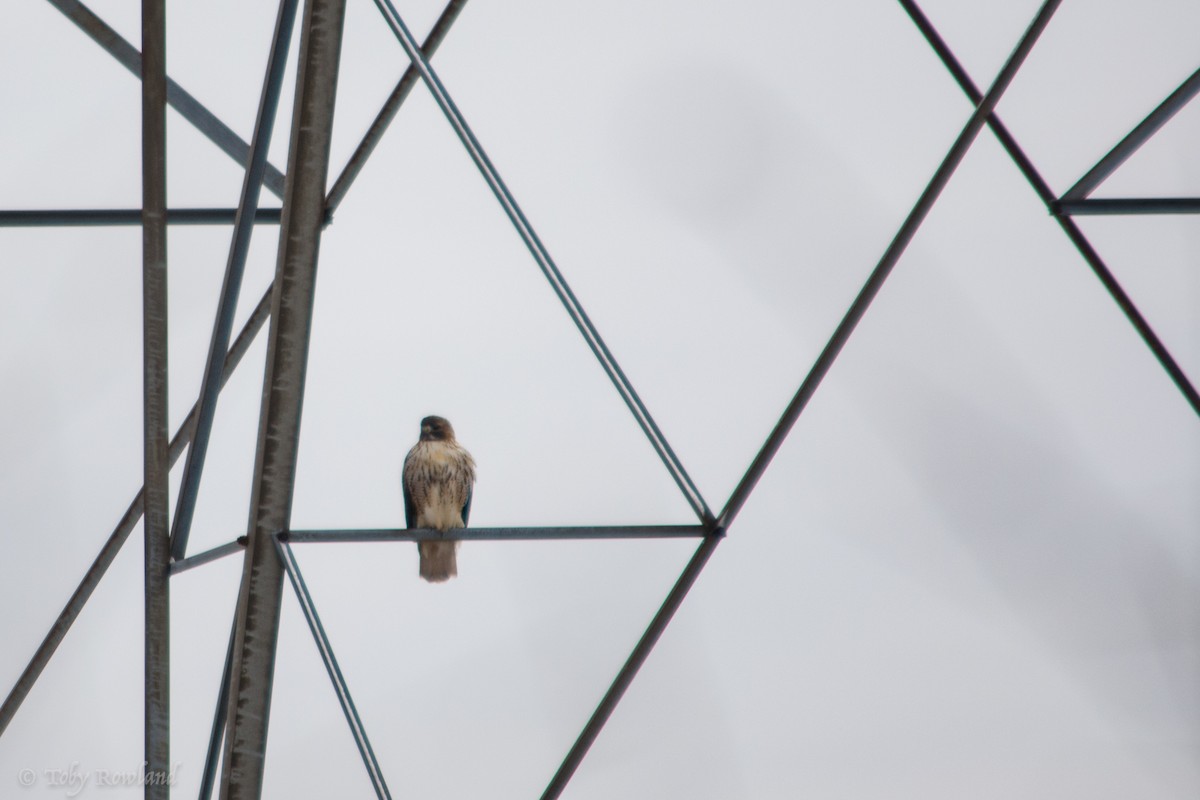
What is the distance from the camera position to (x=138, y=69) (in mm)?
6227

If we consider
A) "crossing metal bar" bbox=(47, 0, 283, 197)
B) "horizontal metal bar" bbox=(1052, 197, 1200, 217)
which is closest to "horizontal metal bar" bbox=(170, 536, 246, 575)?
"crossing metal bar" bbox=(47, 0, 283, 197)

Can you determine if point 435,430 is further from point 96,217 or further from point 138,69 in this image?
point 138,69

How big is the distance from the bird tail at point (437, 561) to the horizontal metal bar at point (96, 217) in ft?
7.32

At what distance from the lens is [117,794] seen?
1842cm

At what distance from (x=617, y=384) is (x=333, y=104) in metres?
1.64

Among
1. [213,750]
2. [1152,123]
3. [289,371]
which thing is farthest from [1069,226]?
[213,750]

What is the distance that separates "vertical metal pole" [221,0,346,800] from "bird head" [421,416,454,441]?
2.97 metres

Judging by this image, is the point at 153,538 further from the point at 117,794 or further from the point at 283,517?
the point at 117,794

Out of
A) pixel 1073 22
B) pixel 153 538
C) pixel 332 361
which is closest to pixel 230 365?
pixel 153 538

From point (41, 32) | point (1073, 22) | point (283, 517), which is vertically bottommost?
point (283, 517)

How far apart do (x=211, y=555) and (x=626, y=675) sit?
6.35 ft

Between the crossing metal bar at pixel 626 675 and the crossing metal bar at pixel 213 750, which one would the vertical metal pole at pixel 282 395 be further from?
the crossing metal bar at pixel 626 675

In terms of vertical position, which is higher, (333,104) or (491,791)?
(491,791)

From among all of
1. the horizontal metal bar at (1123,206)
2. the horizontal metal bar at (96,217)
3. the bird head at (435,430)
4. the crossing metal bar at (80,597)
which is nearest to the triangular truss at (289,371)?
the horizontal metal bar at (1123,206)
